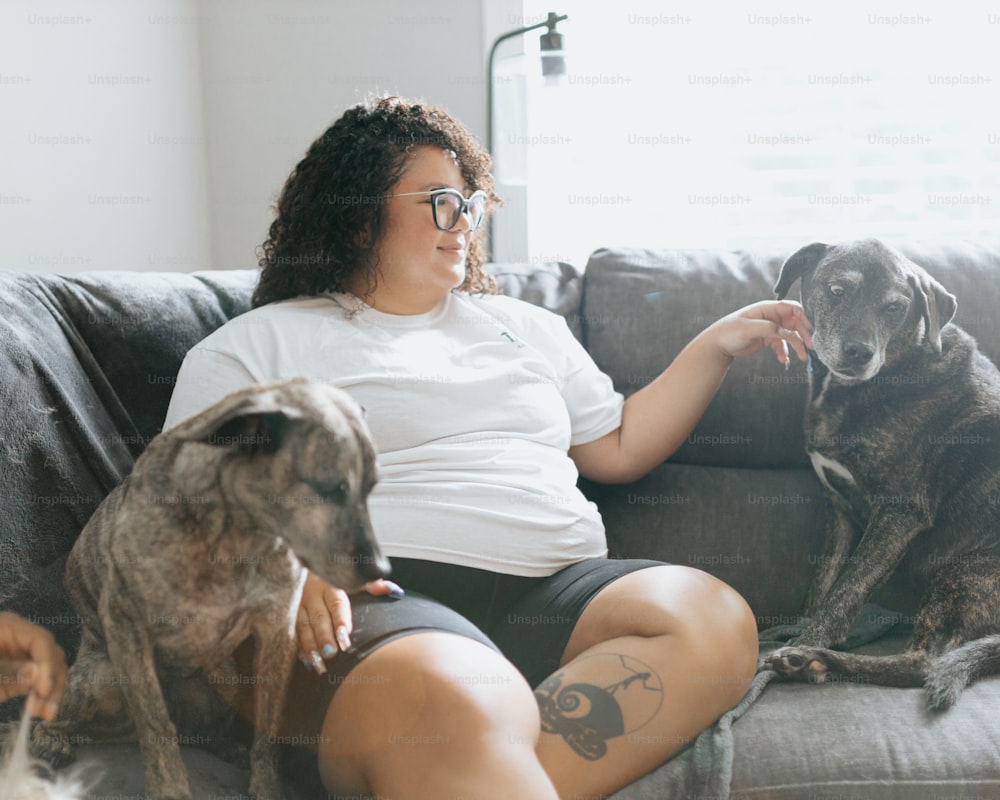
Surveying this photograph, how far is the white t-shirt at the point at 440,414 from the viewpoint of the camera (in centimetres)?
134

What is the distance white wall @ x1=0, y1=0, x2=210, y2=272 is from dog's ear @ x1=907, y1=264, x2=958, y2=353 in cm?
188

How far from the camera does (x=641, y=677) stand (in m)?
1.24

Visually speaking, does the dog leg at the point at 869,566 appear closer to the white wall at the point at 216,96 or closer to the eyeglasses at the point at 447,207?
the eyeglasses at the point at 447,207

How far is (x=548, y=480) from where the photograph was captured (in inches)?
58.1

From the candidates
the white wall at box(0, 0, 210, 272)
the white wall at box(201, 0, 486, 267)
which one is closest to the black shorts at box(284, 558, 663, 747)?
the white wall at box(0, 0, 210, 272)

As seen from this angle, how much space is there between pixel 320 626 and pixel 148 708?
21 cm

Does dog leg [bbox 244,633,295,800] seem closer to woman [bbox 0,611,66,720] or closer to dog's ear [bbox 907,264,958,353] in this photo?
woman [bbox 0,611,66,720]

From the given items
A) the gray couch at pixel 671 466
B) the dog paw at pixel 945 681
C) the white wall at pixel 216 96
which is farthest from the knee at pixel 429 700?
the white wall at pixel 216 96

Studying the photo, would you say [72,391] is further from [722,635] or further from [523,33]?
[523,33]

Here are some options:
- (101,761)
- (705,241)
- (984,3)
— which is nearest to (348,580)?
(101,761)

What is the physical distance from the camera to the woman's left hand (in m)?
1.62

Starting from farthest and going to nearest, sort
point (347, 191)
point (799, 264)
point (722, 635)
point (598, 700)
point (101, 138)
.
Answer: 1. point (101, 138)
2. point (799, 264)
3. point (347, 191)
4. point (722, 635)
5. point (598, 700)

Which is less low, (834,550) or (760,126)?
(760,126)

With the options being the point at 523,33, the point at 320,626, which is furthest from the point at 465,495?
the point at 523,33
